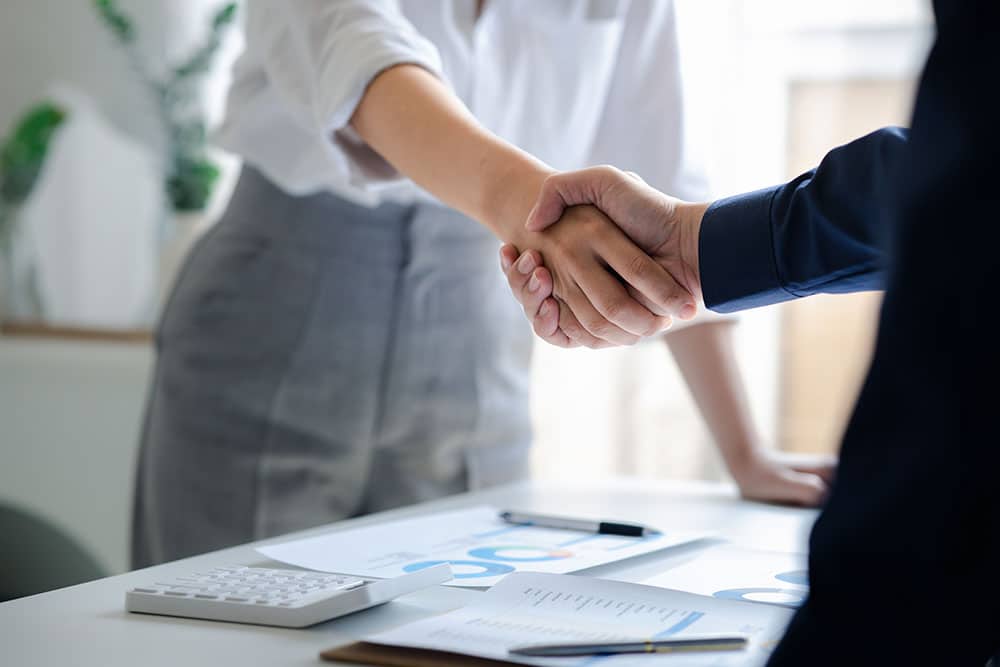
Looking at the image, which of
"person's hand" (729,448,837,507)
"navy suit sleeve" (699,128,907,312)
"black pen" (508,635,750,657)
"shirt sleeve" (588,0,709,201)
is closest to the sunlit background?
"shirt sleeve" (588,0,709,201)

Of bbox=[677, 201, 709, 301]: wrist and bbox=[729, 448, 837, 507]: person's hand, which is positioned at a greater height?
bbox=[677, 201, 709, 301]: wrist

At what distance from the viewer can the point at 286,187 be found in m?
1.11

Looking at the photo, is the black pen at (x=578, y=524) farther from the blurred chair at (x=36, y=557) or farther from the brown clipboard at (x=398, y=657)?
the blurred chair at (x=36, y=557)

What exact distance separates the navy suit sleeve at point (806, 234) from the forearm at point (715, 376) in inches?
15.0

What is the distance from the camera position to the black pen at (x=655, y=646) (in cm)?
49

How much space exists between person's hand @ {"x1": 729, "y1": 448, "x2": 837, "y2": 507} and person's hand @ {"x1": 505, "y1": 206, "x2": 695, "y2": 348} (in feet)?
0.89

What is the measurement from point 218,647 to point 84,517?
5.39ft

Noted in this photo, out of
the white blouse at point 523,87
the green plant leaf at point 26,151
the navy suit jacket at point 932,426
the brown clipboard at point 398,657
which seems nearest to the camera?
the navy suit jacket at point 932,426

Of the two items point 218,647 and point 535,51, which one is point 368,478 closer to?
point 535,51

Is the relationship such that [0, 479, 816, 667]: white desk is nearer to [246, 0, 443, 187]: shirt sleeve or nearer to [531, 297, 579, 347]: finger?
[531, 297, 579, 347]: finger

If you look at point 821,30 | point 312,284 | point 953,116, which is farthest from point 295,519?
point 821,30

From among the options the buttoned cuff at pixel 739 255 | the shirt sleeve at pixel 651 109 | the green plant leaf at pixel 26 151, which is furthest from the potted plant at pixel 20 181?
the buttoned cuff at pixel 739 255

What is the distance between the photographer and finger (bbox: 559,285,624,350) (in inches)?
34.3

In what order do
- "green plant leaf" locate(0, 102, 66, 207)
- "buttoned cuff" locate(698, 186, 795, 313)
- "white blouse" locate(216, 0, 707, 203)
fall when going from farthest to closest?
"green plant leaf" locate(0, 102, 66, 207) < "white blouse" locate(216, 0, 707, 203) < "buttoned cuff" locate(698, 186, 795, 313)
